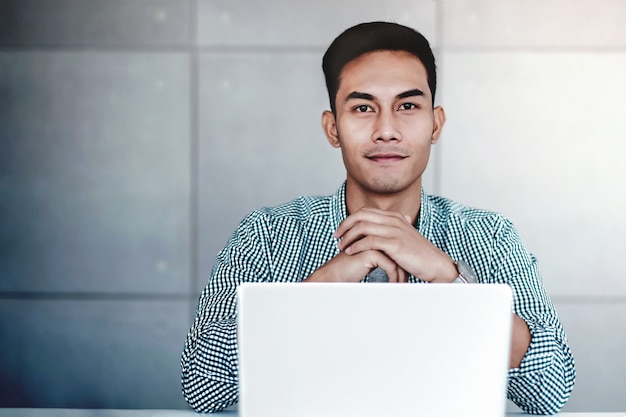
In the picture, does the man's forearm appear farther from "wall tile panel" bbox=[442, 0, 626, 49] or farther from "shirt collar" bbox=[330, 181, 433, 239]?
"wall tile panel" bbox=[442, 0, 626, 49]

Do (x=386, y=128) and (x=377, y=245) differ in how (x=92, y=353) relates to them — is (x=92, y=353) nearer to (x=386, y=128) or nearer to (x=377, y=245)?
(x=386, y=128)

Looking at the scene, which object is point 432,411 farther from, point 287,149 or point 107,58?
point 107,58

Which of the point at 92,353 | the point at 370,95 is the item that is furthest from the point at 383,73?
the point at 92,353

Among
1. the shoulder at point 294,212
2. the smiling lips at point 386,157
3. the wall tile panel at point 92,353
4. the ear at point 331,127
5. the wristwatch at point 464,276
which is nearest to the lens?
the wristwatch at point 464,276

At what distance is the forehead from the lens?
7.35ft

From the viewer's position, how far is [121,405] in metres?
3.62

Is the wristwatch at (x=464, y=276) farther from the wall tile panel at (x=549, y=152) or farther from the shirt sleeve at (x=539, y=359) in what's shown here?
the wall tile panel at (x=549, y=152)

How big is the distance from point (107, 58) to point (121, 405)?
1723 mm

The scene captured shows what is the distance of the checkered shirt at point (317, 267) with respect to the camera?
178 centimetres

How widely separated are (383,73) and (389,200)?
1.30 feet

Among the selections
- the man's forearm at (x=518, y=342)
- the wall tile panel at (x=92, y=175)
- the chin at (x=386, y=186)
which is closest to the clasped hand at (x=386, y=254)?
the man's forearm at (x=518, y=342)

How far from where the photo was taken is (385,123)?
7.20ft

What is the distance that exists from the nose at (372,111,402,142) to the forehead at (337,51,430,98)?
9 cm

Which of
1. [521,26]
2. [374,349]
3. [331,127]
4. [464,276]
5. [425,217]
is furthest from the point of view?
[521,26]
